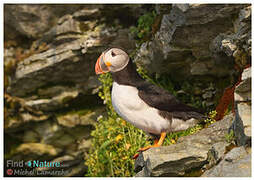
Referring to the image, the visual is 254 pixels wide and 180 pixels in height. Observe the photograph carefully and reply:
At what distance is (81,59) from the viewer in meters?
6.78

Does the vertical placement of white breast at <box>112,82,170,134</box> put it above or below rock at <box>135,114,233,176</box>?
above

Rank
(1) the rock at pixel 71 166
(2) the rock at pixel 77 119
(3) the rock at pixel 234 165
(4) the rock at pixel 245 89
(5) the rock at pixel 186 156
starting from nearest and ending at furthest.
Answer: (3) the rock at pixel 234 165 → (4) the rock at pixel 245 89 → (5) the rock at pixel 186 156 → (2) the rock at pixel 77 119 → (1) the rock at pixel 71 166

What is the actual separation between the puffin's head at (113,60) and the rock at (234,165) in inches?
66.8

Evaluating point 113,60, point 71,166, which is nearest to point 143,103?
point 113,60

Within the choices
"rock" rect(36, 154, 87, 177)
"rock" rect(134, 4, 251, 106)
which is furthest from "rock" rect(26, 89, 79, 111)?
"rock" rect(134, 4, 251, 106)

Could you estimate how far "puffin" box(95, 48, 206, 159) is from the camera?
12.7ft

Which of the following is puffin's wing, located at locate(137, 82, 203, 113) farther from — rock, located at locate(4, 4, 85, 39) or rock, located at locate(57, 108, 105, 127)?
rock, located at locate(4, 4, 85, 39)

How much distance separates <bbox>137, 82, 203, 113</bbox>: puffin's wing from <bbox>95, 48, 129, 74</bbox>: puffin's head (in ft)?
1.20

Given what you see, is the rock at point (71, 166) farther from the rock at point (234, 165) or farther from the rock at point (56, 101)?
the rock at point (234, 165)

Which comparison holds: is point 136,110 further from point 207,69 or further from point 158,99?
point 207,69

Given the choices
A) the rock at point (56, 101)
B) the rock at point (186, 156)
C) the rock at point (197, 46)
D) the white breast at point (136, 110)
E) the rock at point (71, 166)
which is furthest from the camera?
the rock at point (71, 166)

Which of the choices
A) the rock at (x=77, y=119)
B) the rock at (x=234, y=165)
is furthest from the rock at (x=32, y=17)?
the rock at (x=234, y=165)

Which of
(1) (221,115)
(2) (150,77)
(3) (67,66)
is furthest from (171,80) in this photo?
(3) (67,66)

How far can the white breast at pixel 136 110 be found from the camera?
12.6 ft
